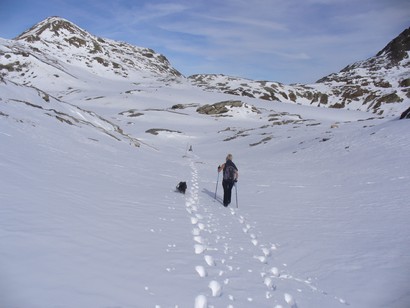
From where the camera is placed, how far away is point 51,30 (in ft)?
571

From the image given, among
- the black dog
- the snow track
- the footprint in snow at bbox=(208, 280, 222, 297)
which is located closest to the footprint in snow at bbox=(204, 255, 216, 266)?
the snow track

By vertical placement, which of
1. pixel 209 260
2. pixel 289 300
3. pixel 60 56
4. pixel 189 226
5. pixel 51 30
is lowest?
pixel 289 300

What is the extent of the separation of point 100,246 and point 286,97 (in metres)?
137

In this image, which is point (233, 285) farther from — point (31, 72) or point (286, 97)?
point (286, 97)

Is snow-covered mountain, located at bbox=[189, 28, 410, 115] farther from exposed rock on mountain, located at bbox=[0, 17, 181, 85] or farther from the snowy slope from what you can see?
the snowy slope

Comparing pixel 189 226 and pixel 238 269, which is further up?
pixel 189 226

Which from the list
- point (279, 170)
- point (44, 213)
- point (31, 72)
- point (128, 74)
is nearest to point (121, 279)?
point (44, 213)

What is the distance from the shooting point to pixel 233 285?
19.9 feet

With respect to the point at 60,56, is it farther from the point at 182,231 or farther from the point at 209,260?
Result: the point at 209,260

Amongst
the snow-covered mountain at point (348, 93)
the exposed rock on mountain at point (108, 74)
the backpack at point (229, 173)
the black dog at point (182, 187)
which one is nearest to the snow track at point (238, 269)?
the backpack at point (229, 173)

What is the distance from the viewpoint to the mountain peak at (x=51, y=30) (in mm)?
166150

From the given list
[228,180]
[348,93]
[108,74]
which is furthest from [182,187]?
[108,74]

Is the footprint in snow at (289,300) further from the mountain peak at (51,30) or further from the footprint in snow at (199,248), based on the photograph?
the mountain peak at (51,30)

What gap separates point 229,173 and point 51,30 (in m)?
195
